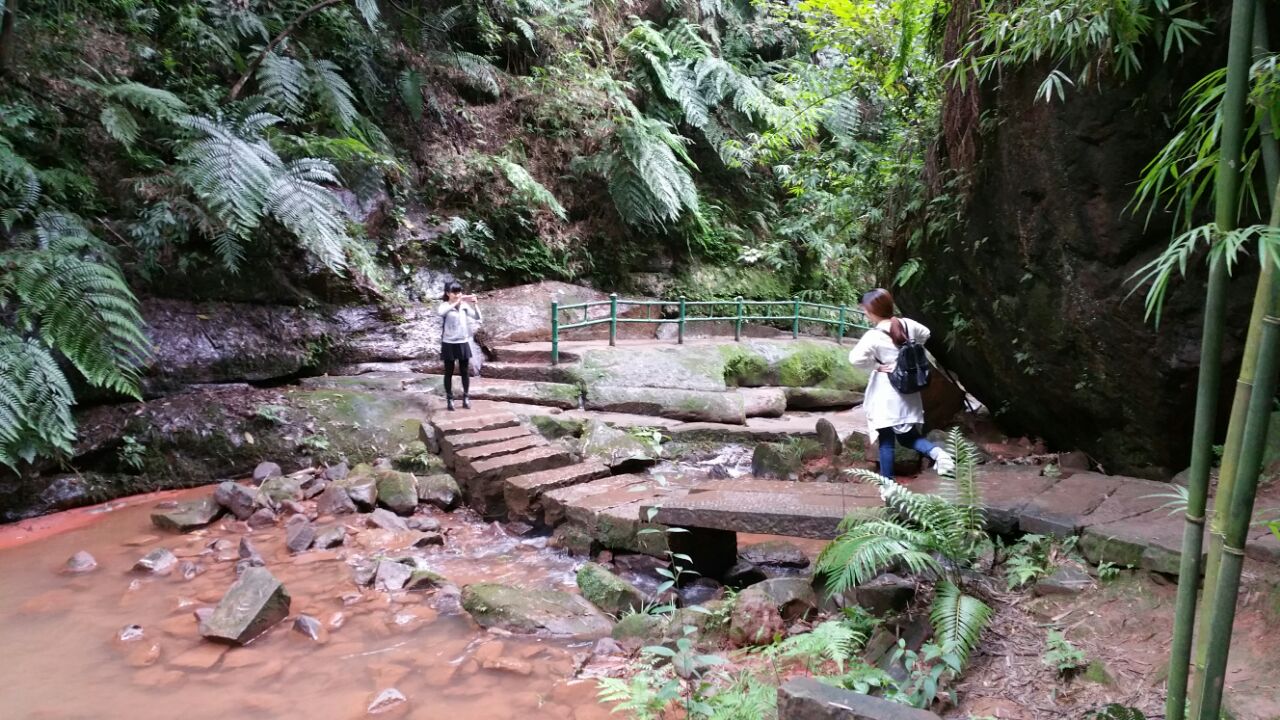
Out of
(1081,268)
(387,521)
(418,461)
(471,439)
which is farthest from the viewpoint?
(418,461)

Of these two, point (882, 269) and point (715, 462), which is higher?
point (882, 269)

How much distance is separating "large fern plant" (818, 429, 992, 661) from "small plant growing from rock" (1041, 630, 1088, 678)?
23 centimetres

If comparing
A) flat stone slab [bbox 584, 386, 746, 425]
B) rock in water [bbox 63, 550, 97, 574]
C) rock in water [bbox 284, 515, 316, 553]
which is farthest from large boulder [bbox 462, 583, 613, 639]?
flat stone slab [bbox 584, 386, 746, 425]

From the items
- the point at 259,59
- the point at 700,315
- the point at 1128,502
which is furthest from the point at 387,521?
the point at 700,315

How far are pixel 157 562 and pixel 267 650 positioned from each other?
159 cm

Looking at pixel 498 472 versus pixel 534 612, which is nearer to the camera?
pixel 534 612

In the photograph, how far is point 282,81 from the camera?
750cm

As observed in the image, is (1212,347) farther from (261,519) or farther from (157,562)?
(261,519)

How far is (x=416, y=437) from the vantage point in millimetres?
6672

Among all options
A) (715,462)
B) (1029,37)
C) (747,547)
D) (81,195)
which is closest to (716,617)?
(747,547)

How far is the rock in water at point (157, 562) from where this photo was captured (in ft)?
14.1

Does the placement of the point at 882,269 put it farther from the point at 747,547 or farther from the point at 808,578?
the point at 808,578

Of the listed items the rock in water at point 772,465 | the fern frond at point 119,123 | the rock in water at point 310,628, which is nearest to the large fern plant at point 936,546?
the rock in water at point 772,465

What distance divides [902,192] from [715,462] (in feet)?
10.3
